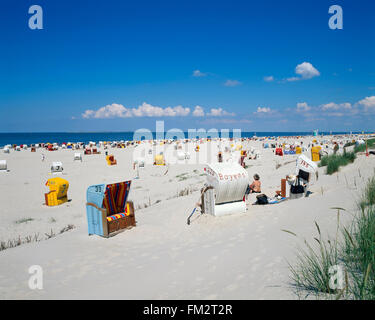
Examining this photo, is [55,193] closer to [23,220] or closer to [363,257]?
[23,220]

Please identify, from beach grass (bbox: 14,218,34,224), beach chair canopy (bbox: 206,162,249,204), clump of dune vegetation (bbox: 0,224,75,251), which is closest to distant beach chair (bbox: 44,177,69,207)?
beach grass (bbox: 14,218,34,224)

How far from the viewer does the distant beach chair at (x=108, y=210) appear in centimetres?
649

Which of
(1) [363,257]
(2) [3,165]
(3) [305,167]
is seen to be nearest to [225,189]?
(3) [305,167]

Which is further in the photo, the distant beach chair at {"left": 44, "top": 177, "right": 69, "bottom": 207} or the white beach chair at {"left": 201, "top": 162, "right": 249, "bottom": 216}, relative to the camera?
the distant beach chair at {"left": 44, "top": 177, "right": 69, "bottom": 207}

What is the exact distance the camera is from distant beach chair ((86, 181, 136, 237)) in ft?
21.3

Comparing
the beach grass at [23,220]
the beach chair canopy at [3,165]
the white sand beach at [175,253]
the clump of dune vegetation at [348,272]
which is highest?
the beach chair canopy at [3,165]

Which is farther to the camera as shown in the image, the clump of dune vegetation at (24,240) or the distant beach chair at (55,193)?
the distant beach chair at (55,193)

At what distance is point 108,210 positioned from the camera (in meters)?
6.93

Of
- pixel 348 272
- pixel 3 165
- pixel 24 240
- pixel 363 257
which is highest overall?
pixel 3 165

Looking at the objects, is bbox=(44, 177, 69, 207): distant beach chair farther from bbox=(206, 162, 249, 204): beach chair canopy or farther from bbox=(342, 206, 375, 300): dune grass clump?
bbox=(342, 206, 375, 300): dune grass clump

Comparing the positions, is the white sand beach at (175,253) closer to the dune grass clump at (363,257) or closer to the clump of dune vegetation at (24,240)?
the clump of dune vegetation at (24,240)

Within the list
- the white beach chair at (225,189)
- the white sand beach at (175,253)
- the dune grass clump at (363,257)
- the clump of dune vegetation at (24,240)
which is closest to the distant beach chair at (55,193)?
the white sand beach at (175,253)

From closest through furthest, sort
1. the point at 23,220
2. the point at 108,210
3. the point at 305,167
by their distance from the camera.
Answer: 1. the point at 108,210
2. the point at 305,167
3. the point at 23,220

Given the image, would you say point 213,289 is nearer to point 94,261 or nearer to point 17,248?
point 94,261
